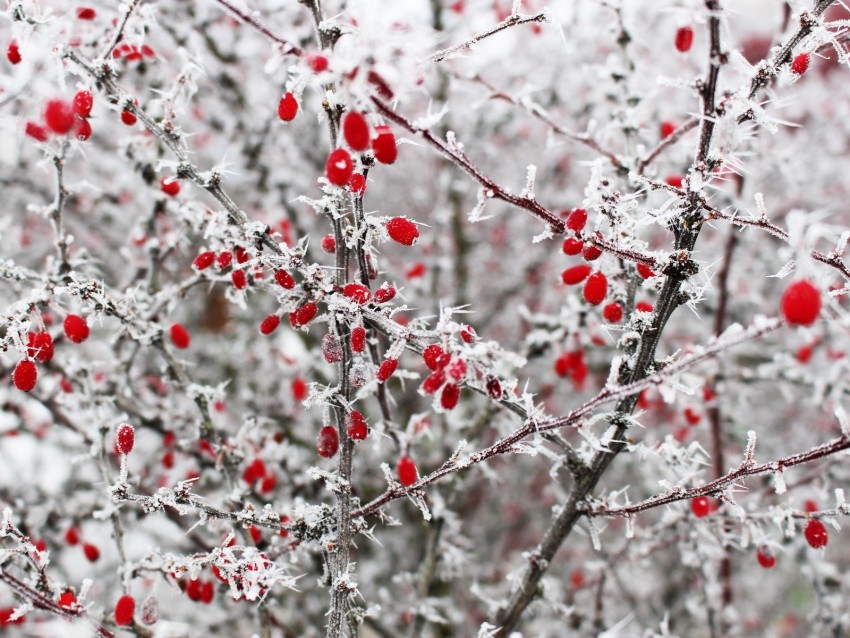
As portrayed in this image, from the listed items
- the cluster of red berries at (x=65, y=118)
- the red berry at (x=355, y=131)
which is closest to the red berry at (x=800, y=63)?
the red berry at (x=355, y=131)

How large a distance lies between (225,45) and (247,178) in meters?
0.98

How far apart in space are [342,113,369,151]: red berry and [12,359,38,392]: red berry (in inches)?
40.6

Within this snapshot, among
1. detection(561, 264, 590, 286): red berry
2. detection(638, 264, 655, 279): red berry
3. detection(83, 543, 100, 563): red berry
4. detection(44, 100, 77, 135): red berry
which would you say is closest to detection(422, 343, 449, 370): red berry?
detection(638, 264, 655, 279): red berry

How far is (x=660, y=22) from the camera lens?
18.8 ft

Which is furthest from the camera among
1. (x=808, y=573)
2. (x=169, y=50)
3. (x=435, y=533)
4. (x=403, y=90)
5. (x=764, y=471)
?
(x=169, y=50)

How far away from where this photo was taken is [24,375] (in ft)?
5.44

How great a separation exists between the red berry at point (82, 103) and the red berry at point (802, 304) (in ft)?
5.24

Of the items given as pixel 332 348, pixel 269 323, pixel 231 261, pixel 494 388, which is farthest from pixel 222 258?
pixel 494 388

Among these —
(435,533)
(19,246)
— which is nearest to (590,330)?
(435,533)

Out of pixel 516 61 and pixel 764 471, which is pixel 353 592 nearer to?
pixel 764 471

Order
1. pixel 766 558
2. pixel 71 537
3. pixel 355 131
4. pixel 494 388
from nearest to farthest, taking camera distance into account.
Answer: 1. pixel 355 131
2. pixel 494 388
3. pixel 766 558
4. pixel 71 537

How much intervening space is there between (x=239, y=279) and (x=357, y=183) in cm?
50

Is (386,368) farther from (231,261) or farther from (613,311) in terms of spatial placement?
(613,311)

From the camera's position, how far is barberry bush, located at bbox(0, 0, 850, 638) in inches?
60.1
